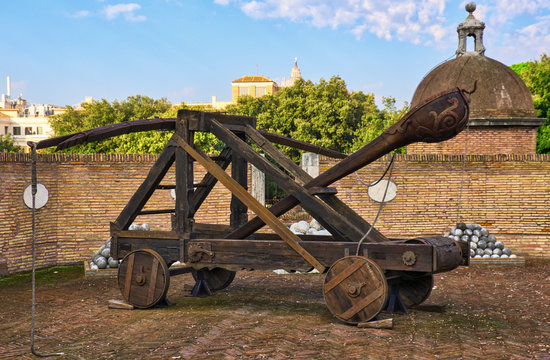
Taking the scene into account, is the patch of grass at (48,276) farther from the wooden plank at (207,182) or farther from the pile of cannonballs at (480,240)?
the pile of cannonballs at (480,240)

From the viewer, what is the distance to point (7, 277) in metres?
10.9

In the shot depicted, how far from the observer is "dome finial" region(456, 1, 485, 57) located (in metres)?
17.6

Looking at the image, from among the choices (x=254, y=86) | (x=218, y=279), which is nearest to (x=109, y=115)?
(x=218, y=279)

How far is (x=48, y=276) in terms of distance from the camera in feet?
35.3

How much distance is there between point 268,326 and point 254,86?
99564 mm

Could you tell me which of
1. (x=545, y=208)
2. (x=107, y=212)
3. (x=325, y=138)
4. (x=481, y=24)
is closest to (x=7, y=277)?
(x=107, y=212)

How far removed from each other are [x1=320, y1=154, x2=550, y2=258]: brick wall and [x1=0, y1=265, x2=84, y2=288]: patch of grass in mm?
5672

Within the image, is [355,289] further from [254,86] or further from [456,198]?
[254,86]

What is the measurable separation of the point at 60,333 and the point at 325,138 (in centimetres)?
3460

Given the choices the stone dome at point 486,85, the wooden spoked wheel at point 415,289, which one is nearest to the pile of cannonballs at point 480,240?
the stone dome at point 486,85

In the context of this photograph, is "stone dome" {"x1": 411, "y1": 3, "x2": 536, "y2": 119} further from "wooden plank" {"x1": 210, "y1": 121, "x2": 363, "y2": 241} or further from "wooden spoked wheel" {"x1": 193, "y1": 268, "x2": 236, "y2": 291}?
"wooden plank" {"x1": 210, "y1": 121, "x2": 363, "y2": 241}

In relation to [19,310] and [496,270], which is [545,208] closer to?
[496,270]

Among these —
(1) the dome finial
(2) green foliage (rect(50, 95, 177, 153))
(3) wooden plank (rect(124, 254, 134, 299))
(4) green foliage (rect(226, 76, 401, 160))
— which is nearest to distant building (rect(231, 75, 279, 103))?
(2) green foliage (rect(50, 95, 177, 153))

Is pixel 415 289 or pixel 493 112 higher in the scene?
pixel 493 112
